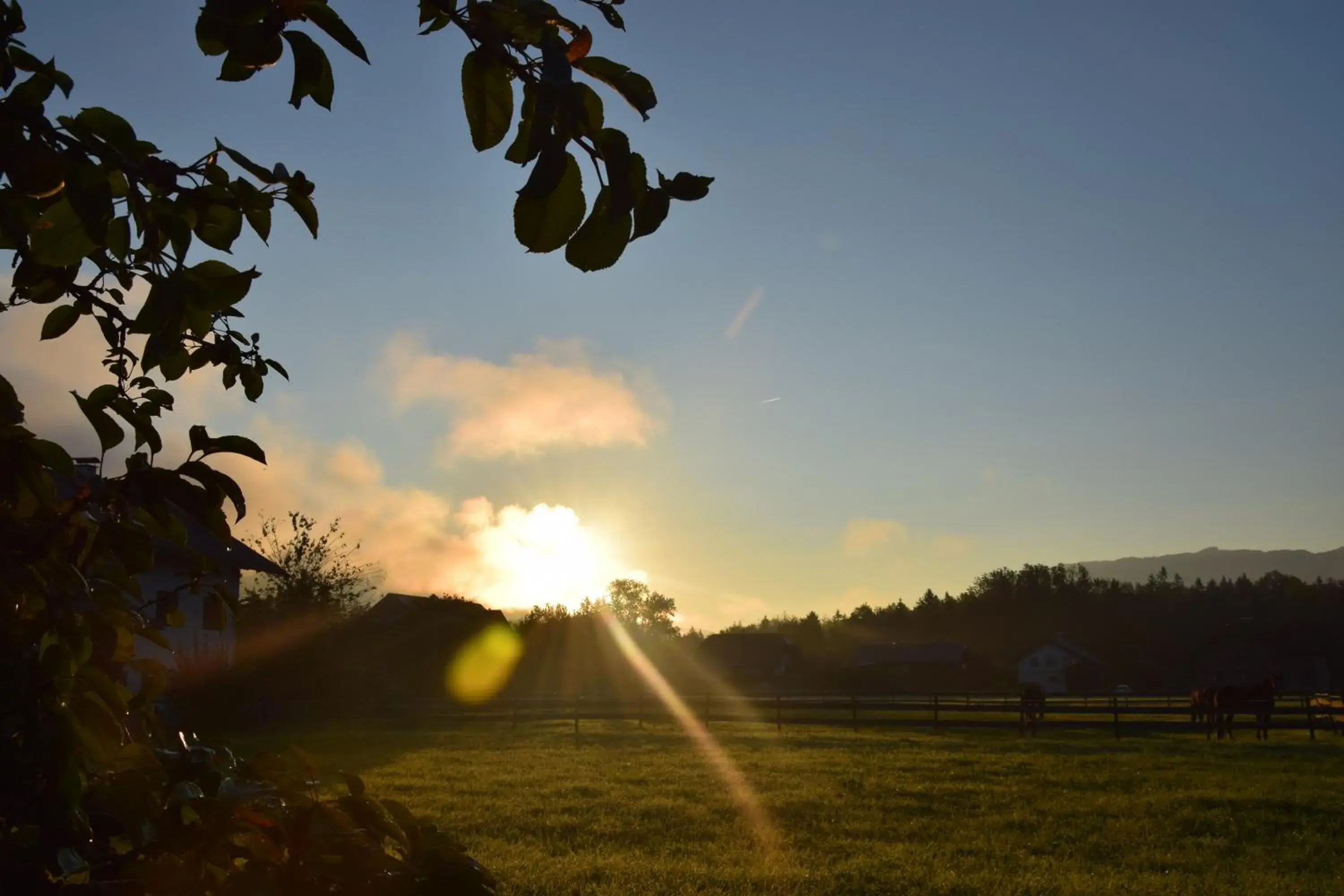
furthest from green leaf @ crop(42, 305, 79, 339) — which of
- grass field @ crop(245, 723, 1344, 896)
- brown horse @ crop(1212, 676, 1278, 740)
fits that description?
brown horse @ crop(1212, 676, 1278, 740)

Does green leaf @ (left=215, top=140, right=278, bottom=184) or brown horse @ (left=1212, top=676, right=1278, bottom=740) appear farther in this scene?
brown horse @ (left=1212, top=676, right=1278, bottom=740)

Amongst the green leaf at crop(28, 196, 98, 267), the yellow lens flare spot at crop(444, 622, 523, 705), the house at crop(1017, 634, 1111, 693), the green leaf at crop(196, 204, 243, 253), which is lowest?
→ the house at crop(1017, 634, 1111, 693)

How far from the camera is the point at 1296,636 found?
76125 mm

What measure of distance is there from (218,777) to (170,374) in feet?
3.34

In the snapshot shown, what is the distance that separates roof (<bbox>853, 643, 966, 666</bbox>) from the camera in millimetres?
86250

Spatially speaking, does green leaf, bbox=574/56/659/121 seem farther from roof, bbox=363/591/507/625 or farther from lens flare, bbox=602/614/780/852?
roof, bbox=363/591/507/625

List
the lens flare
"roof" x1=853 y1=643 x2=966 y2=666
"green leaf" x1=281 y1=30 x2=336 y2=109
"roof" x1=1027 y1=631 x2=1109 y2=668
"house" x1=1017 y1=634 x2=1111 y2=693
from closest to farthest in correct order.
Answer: "green leaf" x1=281 y1=30 x2=336 y2=109 → the lens flare → "roof" x1=853 y1=643 x2=966 y2=666 → "house" x1=1017 y1=634 x2=1111 y2=693 → "roof" x1=1027 y1=631 x2=1109 y2=668

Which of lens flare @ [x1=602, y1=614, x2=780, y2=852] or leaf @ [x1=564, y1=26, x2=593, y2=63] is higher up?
leaf @ [x1=564, y1=26, x2=593, y2=63]

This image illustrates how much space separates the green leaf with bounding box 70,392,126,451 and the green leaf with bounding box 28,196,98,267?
487mm

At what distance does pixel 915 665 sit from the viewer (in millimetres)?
86312

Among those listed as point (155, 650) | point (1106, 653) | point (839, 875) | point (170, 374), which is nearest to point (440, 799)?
point (839, 875)

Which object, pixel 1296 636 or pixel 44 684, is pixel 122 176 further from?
pixel 1296 636

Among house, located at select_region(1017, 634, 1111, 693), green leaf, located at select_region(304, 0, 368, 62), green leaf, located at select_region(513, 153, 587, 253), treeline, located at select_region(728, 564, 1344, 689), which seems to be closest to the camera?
green leaf, located at select_region(513, 153, 587, 253)

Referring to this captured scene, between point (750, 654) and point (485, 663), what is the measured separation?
35.3 m
